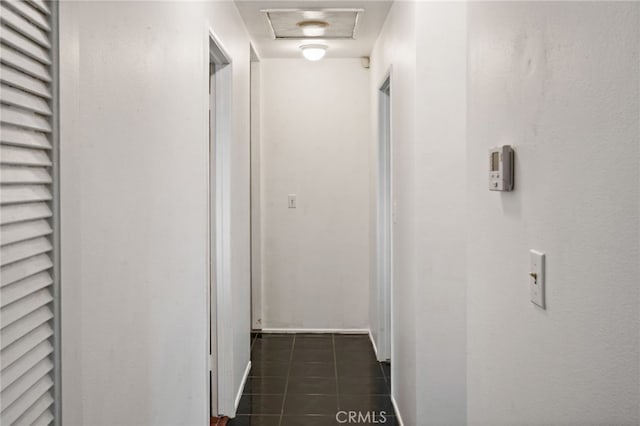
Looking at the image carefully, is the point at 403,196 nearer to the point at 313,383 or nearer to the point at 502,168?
the point at 313,383

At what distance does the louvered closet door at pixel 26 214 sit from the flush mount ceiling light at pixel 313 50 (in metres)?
3.49

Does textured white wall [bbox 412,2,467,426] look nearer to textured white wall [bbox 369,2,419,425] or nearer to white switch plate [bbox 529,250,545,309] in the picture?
textured white wall [bbox 369,2,419,425]

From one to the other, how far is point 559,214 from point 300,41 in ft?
11.8

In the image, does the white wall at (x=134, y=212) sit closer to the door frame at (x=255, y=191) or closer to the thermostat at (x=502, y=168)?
the thermostat at (x=502, y=168)

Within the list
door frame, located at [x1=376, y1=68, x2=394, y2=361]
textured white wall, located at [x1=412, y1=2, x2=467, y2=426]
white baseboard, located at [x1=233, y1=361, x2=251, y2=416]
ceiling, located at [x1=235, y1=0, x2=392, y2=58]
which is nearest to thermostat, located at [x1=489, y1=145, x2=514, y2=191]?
textured white wall, located at [x1=412, y1=2, x2=467, y2=426]

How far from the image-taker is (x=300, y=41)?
169 inches

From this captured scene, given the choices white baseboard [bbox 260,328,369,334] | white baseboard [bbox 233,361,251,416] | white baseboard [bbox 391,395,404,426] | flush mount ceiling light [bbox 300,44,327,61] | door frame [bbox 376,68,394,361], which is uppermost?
flush mount ceiling light [bbox 300,44,327,61]

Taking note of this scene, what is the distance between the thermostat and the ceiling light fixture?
2.73 metres

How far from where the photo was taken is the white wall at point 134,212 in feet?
3.69

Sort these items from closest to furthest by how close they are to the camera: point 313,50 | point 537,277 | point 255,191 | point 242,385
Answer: point 537,277 → point 242,385 → point 313,50 → point 255,191

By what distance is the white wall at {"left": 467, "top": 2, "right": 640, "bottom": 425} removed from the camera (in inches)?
31.0

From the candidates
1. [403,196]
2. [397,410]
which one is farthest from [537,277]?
[397,410]

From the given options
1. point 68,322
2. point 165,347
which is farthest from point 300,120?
point 68,322

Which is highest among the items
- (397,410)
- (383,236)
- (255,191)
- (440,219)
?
(255,191)
